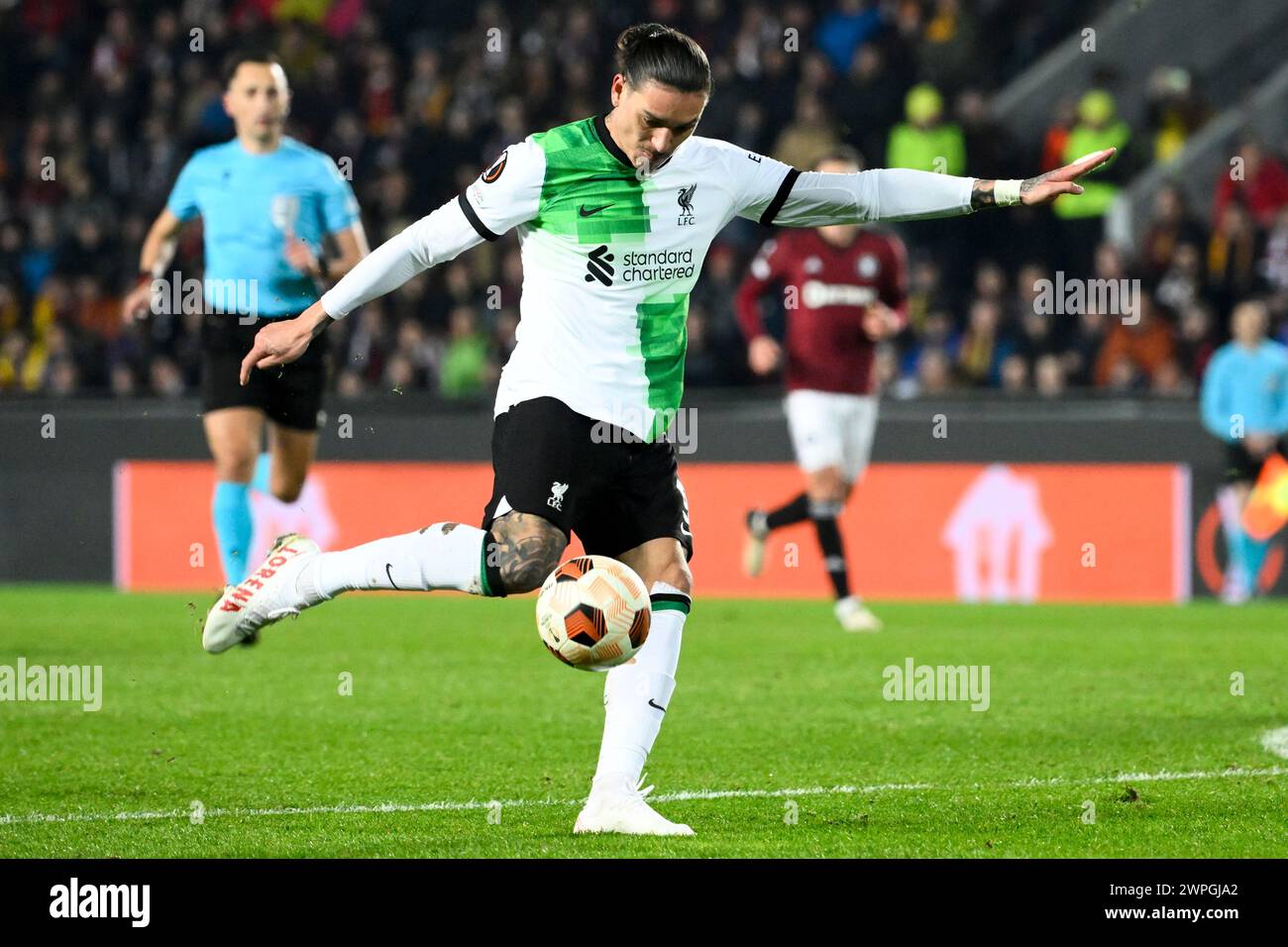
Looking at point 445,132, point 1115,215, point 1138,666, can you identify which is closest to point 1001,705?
point 1138,666

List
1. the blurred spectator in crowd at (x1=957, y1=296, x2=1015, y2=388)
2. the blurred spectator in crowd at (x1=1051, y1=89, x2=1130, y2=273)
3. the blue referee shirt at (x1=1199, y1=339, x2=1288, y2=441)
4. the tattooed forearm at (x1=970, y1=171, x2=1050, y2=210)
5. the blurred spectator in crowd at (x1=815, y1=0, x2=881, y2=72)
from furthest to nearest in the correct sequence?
the blurred spectator in crowd at (x1=815, y1=0, x2=881, y2=72), the blurred spectator in crowd at (x1=1051, y1=89, x2=1130, y2=273), the blurred spectator in crowd at (x1=957, y1=296, x2=1015, y2=388), the blue referee shirt at (x1=1199, y1=339, x2=1288, y2=441), the tattooed forearm at (x1=970, y1=171, x2=1050, y2=210)

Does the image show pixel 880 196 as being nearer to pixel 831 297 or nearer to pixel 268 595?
pixel 268 595

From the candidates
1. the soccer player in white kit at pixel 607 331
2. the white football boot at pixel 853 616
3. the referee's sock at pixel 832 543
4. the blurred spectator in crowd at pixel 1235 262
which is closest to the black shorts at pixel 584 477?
the soccer player in white kit at pixel 607 331

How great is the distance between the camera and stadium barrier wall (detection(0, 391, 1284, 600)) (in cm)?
1330

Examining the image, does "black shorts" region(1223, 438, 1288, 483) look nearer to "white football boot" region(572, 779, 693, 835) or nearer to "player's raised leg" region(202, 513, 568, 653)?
"white football boot" region(572, 779, 693, 835)

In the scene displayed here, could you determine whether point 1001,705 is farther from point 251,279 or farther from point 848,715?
point 251,279

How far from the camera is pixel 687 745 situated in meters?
7.05

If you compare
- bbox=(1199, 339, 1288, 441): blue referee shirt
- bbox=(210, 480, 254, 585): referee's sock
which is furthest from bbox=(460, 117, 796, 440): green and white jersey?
bbox=(1199, 339, 1288, 441): blue referee shirt

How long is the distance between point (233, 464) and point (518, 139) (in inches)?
341

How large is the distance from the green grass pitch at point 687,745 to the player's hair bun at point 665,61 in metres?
1.87

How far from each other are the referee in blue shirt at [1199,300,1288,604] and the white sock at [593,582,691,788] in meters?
8.35

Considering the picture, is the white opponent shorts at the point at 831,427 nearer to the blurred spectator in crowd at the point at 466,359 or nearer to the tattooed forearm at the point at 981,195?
the blurred spectator in crowd at the point at 466,359

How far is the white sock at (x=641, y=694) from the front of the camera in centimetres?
542
